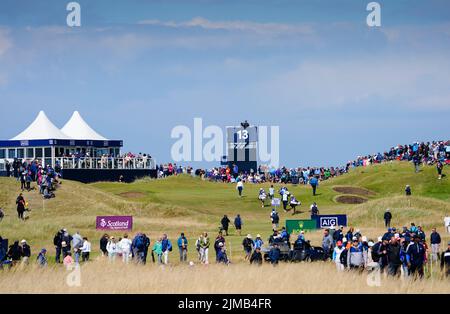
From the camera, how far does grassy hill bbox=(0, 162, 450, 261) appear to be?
2024 inches

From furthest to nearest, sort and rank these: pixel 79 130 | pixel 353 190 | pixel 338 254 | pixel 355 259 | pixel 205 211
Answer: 1. pixel 79 130
2. pixel 353 190
3. pixel 205 211
4. pixel 338 254
5. pixel 355 259

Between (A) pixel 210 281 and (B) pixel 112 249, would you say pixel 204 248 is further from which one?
(A) pixel 210 281

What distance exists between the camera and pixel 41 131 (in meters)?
88.6

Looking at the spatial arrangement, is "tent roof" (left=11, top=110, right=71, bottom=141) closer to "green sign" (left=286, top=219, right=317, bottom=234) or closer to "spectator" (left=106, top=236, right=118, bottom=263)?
"green sign" (left=286, top=219, right=317, bottom=234)

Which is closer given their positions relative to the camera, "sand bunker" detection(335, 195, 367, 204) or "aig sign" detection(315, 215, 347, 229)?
"aig sign" detection(315, 215, 347, 229)

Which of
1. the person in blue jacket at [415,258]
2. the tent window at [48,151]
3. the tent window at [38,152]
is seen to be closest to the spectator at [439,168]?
the tent window at [48,151]

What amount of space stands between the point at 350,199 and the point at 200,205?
10594mm

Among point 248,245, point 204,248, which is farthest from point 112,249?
point 248,245

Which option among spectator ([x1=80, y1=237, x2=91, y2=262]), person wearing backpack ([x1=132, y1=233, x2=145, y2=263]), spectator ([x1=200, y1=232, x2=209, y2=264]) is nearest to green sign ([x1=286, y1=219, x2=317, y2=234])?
spectator ([x1=200, y1=232, x2=209, y2=264])

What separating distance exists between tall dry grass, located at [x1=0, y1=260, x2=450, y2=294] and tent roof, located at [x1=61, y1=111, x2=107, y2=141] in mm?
60643

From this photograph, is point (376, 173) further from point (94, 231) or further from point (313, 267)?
point (313, 267)

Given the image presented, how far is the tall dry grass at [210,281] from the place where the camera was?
27547 millimetres
